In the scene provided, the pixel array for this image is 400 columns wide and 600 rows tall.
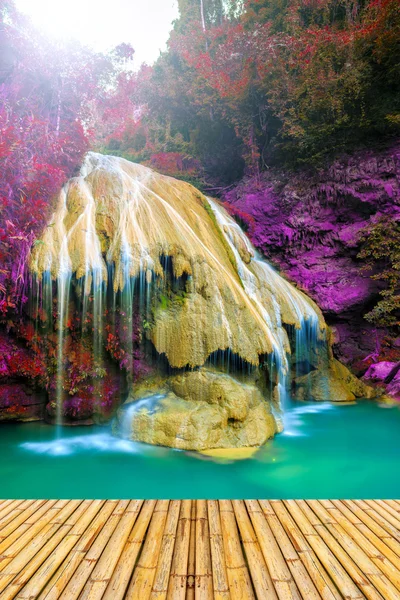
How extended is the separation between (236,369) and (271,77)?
12.1m

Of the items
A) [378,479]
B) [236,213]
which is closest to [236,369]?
[378,479]

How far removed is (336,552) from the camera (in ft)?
8.46

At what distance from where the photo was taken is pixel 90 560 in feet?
8.09

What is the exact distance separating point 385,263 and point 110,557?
12137 millimetres

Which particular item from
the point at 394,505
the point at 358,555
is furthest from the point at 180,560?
the point at 394,505

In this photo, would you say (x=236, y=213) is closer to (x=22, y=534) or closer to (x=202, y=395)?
(x=202, y=395)

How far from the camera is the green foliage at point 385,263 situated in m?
11.5

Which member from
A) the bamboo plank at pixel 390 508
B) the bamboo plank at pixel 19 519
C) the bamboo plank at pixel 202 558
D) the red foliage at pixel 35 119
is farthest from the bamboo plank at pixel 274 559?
the red foliage at pixel 35 119

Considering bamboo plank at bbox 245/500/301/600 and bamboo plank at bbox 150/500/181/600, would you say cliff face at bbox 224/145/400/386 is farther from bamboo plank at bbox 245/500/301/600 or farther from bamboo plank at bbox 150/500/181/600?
bamboo plank at bbox 150/500/181/600

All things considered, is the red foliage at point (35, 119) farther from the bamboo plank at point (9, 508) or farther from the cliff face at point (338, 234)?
the cliff face at point (338, 234)

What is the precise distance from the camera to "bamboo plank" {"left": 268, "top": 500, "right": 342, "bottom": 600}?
2170 millimetres

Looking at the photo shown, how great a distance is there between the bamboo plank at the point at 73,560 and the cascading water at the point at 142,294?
3628 millimetres

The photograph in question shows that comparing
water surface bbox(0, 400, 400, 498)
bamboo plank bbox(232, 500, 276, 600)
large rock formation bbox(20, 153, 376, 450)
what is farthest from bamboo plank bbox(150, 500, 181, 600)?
large rock formation bbox(20, 153, 376, 450)

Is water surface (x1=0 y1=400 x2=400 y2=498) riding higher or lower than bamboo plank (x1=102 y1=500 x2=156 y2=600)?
lower
